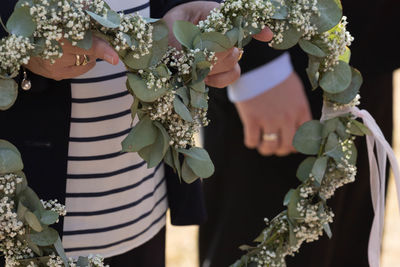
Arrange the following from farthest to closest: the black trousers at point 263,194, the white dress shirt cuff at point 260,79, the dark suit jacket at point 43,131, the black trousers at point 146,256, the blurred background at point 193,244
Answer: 1. the blurred background at point 193,244
2. the black trousers at point 263,194
3. the white dress shirt cuff at point 260,79
4. the black trousers at point 146,256
5. the dark suit jacket at point 43,131

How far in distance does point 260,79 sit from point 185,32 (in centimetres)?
99

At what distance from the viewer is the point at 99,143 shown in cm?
125

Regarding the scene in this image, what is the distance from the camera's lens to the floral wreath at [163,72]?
3.23 ft

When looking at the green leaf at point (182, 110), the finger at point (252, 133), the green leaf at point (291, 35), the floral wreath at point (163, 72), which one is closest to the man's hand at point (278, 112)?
the finger at point (252, 133)

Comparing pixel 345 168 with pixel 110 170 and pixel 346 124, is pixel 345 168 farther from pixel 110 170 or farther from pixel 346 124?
pixel 110 170

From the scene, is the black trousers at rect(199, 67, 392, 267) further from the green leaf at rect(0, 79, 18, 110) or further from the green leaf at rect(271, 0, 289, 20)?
the green leaf at rect(0, 79, 18, 110)

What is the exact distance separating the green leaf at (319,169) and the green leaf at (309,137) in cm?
4

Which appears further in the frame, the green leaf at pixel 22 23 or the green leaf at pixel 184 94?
the green leaf at pixel 184 94

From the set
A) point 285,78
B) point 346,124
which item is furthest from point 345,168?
point 285,78

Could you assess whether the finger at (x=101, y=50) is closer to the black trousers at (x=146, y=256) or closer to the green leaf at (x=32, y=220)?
the green leaf at (x=32, y=220)

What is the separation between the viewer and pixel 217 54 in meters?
1.13

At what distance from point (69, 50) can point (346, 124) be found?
0.54 meters

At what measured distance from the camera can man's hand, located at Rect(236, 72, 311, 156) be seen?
2064 mm

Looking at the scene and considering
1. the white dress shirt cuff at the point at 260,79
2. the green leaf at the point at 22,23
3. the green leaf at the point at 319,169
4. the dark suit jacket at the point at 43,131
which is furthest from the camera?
the white dress shirt cuff at the point at 260,79
